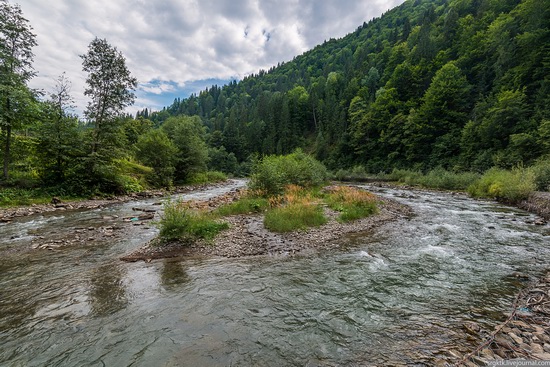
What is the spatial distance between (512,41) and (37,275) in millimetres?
65661

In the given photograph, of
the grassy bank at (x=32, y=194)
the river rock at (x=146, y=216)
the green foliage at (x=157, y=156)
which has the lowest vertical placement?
the river rock at (x=146, y=216)

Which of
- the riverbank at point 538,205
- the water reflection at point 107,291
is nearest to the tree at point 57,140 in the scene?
the water reflection at point 107,291

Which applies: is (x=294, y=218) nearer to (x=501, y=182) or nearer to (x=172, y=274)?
(x=172, y=274)

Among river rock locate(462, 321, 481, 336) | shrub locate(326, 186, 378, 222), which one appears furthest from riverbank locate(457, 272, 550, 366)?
shrub locate(326, 186, 378, 222)

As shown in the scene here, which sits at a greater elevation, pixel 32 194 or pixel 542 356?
pixel 32 194

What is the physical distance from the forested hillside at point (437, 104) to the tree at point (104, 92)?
143 ft

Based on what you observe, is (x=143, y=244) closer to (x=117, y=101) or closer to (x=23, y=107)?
(x=23, y=107)

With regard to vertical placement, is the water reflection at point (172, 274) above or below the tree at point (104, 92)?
below

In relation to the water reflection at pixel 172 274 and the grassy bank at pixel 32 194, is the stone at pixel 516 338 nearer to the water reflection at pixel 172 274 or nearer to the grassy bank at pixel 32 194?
the water reflection at pixel 172 274

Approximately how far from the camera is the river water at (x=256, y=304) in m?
4.04

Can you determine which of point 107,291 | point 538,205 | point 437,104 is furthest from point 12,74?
point 437,104

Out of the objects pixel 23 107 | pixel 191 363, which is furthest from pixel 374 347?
pixel 23 107

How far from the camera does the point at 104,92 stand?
2180 cm

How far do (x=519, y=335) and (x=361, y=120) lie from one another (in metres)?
64.9
